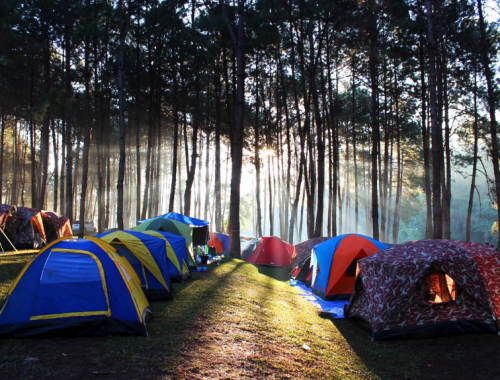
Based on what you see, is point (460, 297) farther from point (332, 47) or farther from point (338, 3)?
point (332, 47)

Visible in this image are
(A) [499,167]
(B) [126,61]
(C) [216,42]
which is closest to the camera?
(A) [499,167]

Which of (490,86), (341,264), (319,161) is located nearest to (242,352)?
(341,264)

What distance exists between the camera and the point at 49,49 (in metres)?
17.3

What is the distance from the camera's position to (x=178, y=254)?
1038 centimetres

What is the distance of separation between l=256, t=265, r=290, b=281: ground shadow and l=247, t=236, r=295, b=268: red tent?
0.30 m

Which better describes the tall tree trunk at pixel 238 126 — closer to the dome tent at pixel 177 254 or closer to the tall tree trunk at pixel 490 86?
the dome tent at pixel 177 254

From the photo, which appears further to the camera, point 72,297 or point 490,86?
point 490,86

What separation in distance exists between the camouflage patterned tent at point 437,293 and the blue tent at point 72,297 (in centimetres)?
428

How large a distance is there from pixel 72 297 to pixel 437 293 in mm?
6306

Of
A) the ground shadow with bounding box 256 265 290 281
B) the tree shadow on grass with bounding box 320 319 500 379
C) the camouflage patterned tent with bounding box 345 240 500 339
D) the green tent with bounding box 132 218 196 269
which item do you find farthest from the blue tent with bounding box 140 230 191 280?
the camouflage patterned tent with bounding box 345 240 500 339

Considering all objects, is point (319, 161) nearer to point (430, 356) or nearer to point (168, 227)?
point (168, 227)

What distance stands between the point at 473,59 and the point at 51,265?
19931 mm

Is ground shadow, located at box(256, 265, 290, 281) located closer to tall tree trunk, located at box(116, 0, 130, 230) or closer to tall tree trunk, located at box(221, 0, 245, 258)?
tall tree trunk, located at box(221, 0, 245, 258)

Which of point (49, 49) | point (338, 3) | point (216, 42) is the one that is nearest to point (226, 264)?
Result: point (216, 42)
